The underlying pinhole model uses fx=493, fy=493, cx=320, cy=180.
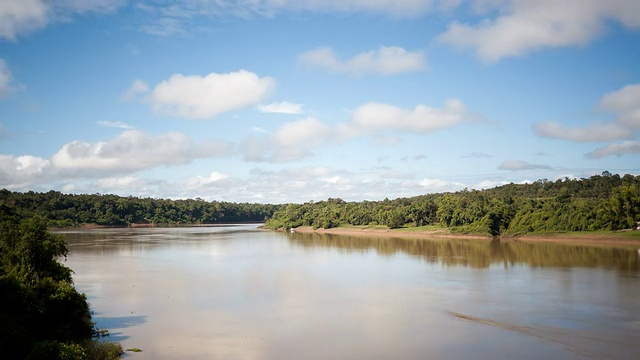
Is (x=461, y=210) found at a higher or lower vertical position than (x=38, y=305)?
higher

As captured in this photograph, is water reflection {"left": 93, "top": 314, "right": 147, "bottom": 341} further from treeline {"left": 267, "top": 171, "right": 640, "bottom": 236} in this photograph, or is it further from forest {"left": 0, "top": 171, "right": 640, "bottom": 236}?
treeline {"left": 267, "top": 171, "right": 640, "bottom": 236}

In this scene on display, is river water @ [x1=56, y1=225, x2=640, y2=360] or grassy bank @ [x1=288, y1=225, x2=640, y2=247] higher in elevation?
→ grassy bank @ [x1=288, y1=225, x2=640, y2=247]

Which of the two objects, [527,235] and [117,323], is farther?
[527,235]

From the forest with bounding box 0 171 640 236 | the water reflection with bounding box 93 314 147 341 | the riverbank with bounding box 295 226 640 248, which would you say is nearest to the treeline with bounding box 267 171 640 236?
the forest with bounding box 0 171 640 236

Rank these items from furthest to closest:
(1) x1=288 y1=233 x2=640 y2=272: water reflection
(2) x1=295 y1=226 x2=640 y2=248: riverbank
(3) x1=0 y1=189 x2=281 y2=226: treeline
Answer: (3) x1=0 y1=189 x2=281 y2=226: treeline
(2) x1=295 y1=226 x2=640 y2=248: riverbank
(1) x1=288 y1=233 x2=640 y2=272: water reflection

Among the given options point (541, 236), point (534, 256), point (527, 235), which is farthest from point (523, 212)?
point (534, 256)

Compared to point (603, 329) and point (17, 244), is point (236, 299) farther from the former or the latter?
point (603, 329)

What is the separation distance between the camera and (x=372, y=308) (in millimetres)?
29594

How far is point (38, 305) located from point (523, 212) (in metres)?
85.0

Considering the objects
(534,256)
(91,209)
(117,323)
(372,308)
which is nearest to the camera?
(117,323)

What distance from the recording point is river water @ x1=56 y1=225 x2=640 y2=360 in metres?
21.4

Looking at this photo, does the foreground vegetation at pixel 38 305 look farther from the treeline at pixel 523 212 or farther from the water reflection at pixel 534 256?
the treeline at pixel 523 212

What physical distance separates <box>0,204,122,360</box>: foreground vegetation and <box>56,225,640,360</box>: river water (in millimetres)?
2057

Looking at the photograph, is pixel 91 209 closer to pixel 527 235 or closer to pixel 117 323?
pixel 527 235
